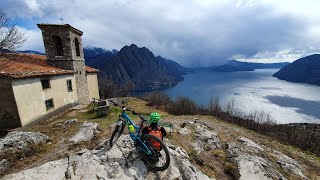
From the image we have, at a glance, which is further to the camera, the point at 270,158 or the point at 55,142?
the point at 270,158

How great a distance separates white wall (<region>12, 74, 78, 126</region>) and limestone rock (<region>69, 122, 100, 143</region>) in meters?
8.38

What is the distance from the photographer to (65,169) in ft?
21.4

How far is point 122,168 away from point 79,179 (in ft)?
4.92

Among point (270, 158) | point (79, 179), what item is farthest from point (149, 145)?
point (270, 158)

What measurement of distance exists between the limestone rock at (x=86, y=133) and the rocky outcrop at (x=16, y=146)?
5.75 ft

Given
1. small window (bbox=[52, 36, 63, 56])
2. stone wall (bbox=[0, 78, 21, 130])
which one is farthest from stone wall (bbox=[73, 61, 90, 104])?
stone wall (bbox=[0, 78, 21, 130])

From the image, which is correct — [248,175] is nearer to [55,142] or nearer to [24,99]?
[55,142]

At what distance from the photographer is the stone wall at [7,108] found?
1477 centimetres

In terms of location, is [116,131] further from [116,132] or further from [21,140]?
[21,140]

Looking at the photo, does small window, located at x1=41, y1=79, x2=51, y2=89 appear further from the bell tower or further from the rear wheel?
the rear wheel

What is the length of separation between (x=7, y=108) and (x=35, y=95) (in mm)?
2402

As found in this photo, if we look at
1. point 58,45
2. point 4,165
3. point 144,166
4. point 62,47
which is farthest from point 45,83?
A: point 144,166

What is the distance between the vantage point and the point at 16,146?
27.9 feet

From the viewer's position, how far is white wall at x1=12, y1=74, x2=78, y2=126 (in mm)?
15453
